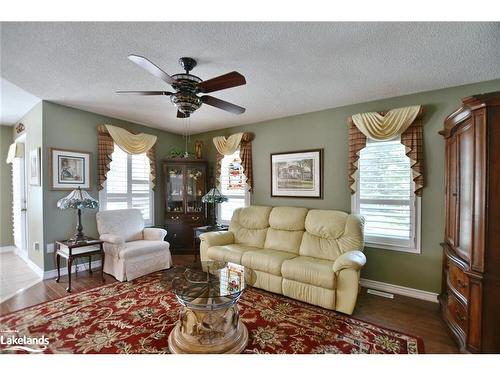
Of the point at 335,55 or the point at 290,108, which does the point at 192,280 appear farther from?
the point at 290,108

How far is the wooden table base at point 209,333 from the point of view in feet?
5.57

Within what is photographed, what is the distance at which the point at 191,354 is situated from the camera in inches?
64.3

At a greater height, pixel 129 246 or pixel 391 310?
pixel 129 246

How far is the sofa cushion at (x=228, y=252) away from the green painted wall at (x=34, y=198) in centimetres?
237

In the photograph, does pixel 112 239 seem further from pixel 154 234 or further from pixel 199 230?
A: pixel 199 230

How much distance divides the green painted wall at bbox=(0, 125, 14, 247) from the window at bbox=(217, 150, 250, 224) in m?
4.13

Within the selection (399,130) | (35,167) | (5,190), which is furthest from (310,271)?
(5,190)

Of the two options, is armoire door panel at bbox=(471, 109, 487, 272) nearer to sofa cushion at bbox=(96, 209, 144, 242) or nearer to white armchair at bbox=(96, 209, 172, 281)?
white armchair at bbox=(96, 209, 172, 281)

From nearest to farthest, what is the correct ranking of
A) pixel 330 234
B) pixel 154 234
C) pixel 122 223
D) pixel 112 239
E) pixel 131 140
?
pixel 330 234, pixel 112 239, pixel 122 223, pixel 154 234, pixel 131 140

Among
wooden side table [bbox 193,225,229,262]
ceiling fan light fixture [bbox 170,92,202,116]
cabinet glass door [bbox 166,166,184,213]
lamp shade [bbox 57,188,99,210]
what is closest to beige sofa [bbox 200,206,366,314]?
wooden side table [bbox 193,225,229,262]

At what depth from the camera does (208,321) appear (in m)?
1.86

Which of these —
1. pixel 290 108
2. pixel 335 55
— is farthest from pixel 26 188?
pixel 335 55

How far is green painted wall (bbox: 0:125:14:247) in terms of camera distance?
4.43 meters

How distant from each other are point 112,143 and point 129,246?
1.78m
